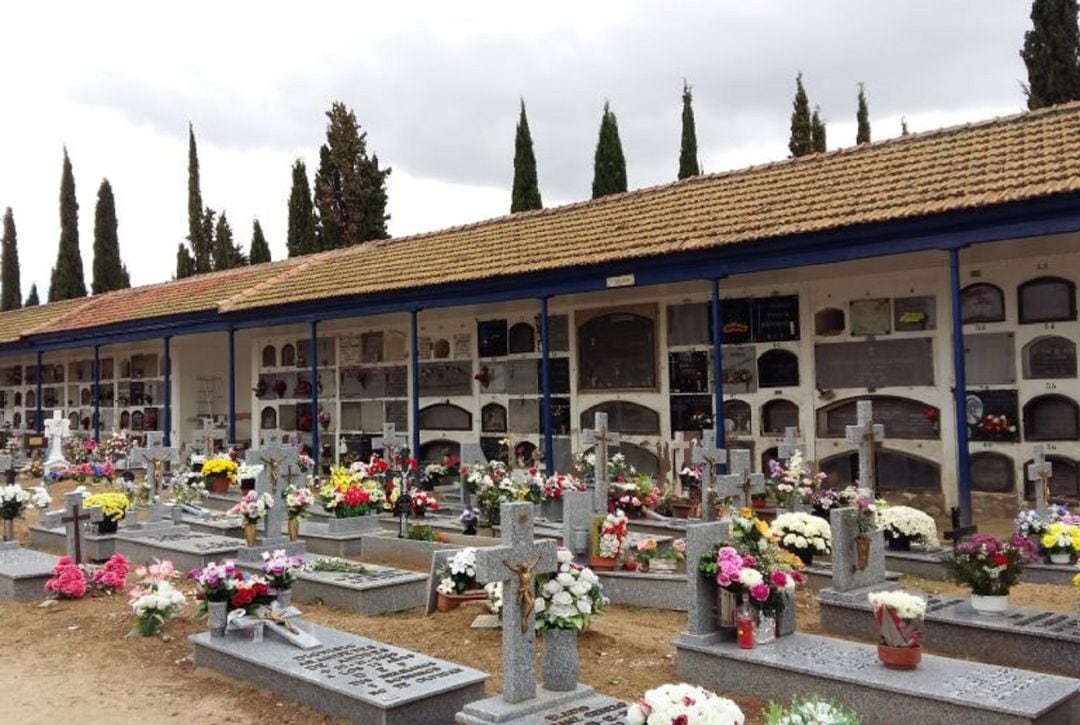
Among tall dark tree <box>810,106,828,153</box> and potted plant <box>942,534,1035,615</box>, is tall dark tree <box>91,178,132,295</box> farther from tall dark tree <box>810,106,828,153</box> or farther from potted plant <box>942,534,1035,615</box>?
potted plant <box>942,534,1035,615</box>

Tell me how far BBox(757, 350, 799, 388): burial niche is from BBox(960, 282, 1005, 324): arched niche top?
2293 millimetres

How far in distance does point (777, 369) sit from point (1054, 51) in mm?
14666

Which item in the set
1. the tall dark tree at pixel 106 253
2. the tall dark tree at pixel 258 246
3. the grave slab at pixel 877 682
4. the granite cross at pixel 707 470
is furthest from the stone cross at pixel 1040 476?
the tall dark tree at pixel 106 253

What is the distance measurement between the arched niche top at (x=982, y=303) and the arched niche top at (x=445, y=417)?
8.59 m

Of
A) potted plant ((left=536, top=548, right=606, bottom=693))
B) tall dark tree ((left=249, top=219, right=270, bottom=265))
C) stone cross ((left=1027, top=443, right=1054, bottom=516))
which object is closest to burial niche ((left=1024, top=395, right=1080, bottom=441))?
stone cross ((left=1027, top=443, right=1054, bottom=516))

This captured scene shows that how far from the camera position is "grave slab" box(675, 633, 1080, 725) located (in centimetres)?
454

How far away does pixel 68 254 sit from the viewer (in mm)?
40438

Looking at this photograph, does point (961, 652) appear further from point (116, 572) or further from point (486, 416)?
point (486, 416)

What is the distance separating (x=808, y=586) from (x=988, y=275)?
5407 mm

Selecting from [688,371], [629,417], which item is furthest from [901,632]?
[629,417]

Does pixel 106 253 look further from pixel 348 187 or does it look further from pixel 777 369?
pixel 777 369

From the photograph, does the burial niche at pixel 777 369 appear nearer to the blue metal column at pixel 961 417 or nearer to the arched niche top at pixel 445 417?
the blue metal column at pixel 961 417

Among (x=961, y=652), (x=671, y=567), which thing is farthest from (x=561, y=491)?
(x=961, y=652)

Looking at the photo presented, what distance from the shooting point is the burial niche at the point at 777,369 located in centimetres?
1306
